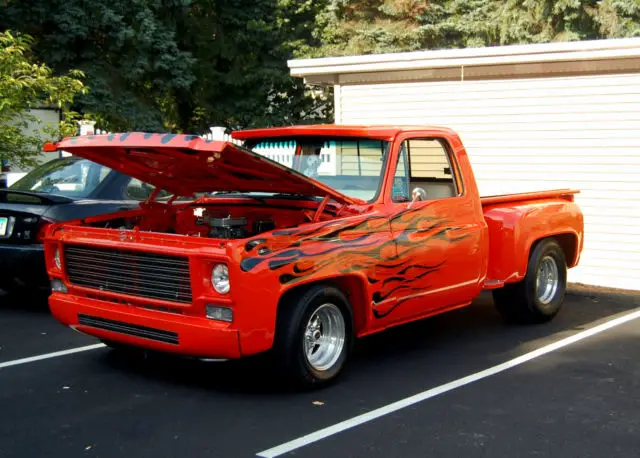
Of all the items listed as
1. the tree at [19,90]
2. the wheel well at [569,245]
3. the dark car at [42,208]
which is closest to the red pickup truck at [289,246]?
the wheel well at [569,245]

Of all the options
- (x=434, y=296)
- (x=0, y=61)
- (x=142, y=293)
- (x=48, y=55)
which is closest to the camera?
(x=142, y=293)

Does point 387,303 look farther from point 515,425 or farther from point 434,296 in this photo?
point 515,425

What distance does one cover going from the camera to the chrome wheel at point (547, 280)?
8.44 meters

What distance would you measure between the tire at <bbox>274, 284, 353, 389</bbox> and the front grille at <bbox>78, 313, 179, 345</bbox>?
0.71 m

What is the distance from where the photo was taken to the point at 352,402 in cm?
576

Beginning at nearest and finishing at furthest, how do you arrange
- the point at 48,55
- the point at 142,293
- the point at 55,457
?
the point at 55,457
the point at 142,293
the point at 48,55

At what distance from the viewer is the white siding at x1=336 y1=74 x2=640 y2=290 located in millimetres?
10680

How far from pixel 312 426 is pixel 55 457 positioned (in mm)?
1496

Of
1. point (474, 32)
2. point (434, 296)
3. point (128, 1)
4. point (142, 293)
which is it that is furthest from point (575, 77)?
point (474, 32)

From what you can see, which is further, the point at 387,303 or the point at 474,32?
the point at 474,32

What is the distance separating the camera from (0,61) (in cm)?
1068

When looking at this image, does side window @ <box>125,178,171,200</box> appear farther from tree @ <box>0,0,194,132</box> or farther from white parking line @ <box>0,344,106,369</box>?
tree @ <box>0,0,194,132</box>

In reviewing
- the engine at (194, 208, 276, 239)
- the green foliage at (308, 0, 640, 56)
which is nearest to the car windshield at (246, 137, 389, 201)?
the engine at (194, 208, 276, 239)

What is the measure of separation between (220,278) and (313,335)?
0.91 meters
